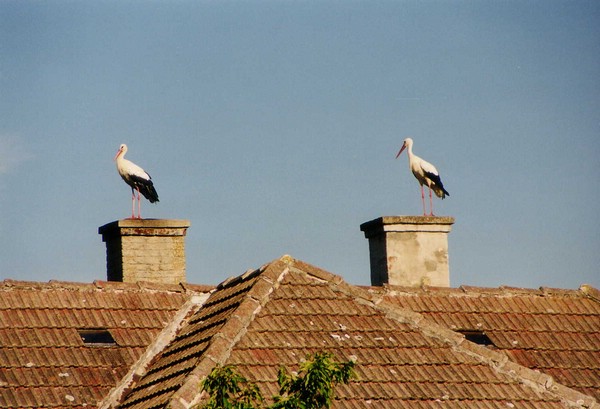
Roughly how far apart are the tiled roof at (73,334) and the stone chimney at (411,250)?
2.75 m

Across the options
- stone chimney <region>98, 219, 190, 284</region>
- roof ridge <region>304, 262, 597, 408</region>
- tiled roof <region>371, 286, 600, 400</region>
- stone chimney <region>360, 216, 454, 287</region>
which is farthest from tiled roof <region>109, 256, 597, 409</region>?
stone chimney <region>360, 216, 454, 287</region>

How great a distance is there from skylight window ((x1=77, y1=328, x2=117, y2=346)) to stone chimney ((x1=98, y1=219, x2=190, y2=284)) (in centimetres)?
191

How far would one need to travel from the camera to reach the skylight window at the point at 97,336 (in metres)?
13.0

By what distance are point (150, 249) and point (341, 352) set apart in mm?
4222

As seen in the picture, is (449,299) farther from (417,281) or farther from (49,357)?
(49,357)

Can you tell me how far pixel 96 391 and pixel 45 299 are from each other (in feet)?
5.46

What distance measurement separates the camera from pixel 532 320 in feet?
48.1

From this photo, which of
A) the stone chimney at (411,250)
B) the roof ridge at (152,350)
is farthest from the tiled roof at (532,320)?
the roof ridge at (152,350)

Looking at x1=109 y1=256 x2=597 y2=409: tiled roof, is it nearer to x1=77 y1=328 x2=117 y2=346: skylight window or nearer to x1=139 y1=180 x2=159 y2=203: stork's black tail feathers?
x1=77 y1=328 x2=117 y2=346: skylight window

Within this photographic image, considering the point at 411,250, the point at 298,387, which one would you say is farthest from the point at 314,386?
the point at 411,250

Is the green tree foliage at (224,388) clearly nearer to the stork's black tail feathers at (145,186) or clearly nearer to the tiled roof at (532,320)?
the tiled roof at (532,320)

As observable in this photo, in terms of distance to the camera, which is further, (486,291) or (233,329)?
(486,291)

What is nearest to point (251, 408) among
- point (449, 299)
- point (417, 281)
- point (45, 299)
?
point (45, 299)

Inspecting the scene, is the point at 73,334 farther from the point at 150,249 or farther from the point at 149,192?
the point at 149,192
